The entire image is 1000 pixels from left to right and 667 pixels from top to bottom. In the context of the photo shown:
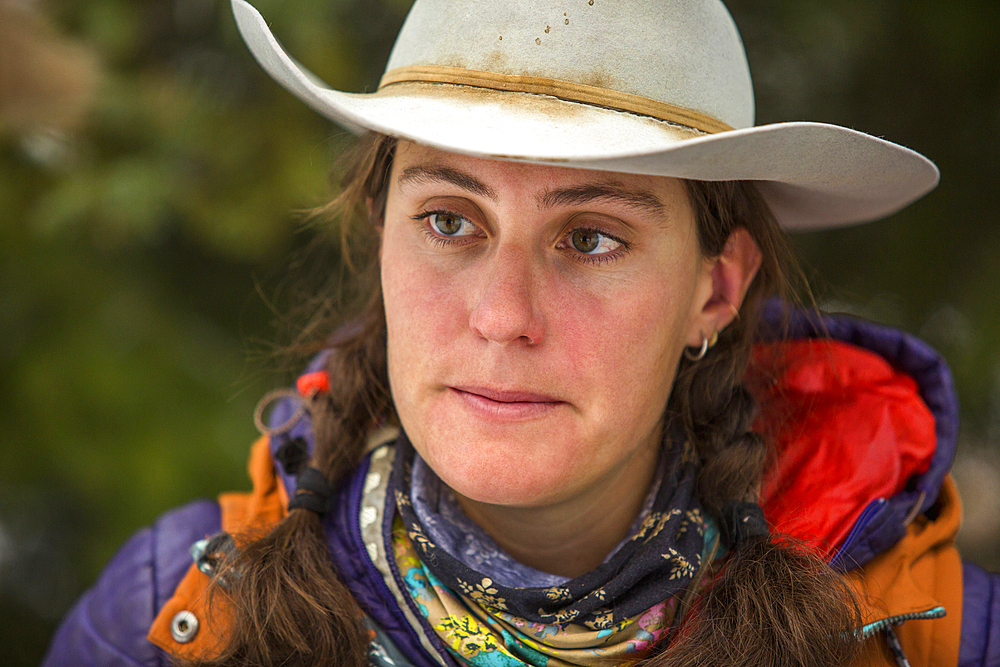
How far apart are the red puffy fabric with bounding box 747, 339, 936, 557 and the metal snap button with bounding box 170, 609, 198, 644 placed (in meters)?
1.29

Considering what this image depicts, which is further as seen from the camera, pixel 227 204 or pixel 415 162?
pixel 227 204

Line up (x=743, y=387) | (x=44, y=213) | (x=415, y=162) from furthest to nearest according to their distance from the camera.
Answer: (x=44, y=213) < (x=743, y=387) < (x=415, y=162)

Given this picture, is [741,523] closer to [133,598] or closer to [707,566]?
[707,566]

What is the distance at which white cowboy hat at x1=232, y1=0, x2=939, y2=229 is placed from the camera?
1.28m

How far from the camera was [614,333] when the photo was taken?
57.4 inches

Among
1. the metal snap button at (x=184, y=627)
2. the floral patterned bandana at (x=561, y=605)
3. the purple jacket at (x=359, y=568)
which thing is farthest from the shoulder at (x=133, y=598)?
the floral patterned bandana at (x=561, y=605)

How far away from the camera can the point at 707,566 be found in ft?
5.55

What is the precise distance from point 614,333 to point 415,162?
52 cm

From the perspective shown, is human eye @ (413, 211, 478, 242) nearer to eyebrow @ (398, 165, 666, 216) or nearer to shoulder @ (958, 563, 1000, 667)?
eyebrow @ (398, 165, 666, 216)

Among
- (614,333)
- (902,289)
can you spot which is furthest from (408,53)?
(902,289)

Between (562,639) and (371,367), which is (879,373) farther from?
(371,367)

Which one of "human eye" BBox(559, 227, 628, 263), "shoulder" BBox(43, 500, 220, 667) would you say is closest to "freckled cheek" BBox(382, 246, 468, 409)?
"human eye" BBox(559, 227, 628, 263)

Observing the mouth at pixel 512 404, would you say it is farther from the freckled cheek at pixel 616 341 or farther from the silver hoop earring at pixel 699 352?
the silver hoop earring at pixel 699 352

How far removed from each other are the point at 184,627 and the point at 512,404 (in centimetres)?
86
